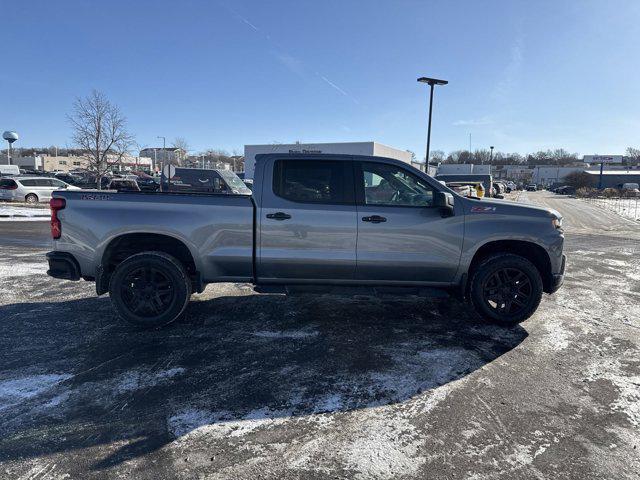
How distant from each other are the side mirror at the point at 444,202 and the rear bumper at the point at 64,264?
404 cm

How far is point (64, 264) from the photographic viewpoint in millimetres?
4539

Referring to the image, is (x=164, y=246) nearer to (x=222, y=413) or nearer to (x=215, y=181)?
(x=222, y=413)

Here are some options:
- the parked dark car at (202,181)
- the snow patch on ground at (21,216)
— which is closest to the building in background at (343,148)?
the parked dark car at (202,181)

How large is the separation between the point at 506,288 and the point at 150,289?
4118 mm

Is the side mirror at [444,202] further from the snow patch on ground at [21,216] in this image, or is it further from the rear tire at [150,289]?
the snow patch on ground at [21,216]

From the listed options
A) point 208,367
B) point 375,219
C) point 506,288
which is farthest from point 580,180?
point 208,367

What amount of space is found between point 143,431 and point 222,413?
0.54 metres

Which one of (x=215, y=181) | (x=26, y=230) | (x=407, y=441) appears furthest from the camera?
(x=215, y=181)

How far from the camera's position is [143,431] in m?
2.81

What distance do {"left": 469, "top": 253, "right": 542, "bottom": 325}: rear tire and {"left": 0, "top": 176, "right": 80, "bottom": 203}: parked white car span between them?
22.3m

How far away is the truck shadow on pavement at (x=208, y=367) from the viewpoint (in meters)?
2.86

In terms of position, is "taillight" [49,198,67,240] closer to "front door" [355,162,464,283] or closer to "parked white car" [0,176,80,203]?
"front door" [355,162,464,283]

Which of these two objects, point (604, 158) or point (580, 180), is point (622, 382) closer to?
point (580, 180)

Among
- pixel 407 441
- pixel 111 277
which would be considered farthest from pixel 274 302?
pixel 407 441
